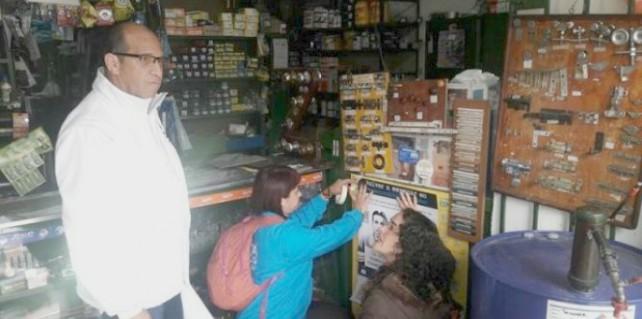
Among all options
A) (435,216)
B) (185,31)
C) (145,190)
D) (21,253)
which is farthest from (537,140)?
(185,31)

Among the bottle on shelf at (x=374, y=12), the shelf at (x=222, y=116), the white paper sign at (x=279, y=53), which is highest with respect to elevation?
the bottle on shelf at (x=374, y=12)

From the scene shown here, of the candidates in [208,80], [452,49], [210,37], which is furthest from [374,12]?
[208,80]

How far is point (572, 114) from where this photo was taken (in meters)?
1.90

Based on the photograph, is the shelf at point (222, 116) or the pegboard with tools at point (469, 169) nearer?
the pegboard with tools at point (469, 169)

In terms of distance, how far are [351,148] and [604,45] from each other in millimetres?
1191

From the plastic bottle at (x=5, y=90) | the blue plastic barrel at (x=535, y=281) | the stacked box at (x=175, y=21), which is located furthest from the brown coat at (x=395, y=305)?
the stacked box at (x=175, y=21)

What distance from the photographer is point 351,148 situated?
8.64ft

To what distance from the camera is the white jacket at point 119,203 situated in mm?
1661

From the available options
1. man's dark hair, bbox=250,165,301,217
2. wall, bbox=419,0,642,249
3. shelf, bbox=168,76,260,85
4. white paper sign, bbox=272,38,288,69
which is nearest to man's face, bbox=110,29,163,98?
man's dark hair, bbox=250,165,301,217

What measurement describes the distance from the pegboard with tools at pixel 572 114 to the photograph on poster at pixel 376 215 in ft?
1.07

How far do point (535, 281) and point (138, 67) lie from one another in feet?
4.70

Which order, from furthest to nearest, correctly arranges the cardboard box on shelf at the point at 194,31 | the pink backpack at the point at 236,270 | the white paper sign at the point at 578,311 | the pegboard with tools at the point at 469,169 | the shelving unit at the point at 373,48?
the shelving unit at the point at 373,48, the cardboard box on shelf at the point at 194,31, the pink backpack at the point at 236,270, the pegboard with tools at the point at 469,169, the white paper sign at the point at 578,311

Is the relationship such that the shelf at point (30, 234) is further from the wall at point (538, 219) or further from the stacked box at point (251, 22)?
the stacked box at point (251, 22)

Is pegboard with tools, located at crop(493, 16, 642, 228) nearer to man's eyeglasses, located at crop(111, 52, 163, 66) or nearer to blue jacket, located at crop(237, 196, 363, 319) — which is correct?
blue jacket, located at crop(237, 196, 363, 319)
